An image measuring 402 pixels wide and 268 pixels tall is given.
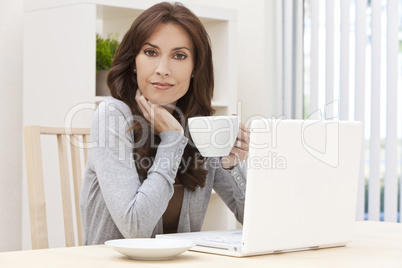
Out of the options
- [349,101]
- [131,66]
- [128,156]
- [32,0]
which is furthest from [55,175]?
[349,101]

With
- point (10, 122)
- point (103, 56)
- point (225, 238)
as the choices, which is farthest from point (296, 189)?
point (10, 122)

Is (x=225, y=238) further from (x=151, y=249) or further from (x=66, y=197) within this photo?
(x=66, y=197)

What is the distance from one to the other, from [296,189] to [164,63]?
71 cm

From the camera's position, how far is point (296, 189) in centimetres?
116

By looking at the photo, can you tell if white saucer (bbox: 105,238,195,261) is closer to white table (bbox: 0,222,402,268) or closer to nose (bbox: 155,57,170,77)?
white table (bbox: 0,222,402,268)

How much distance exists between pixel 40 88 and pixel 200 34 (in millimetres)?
1106

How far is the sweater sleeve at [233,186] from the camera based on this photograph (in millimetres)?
1714

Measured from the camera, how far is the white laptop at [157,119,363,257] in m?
1.09

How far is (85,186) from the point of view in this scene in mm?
1657

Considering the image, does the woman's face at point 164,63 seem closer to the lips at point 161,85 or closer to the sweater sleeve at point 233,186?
the lips at point 161,85

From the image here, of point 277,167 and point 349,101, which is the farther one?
point 349,101

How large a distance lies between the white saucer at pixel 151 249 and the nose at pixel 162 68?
0.70 m

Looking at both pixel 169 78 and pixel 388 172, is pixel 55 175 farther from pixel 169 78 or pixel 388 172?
pixel 388 172

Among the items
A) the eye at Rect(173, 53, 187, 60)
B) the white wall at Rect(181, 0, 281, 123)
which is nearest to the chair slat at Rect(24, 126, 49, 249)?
the eye at Rect(173, 53, 187, 60)
